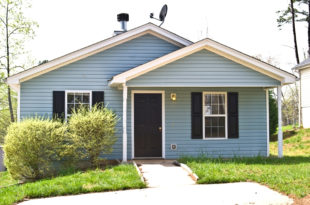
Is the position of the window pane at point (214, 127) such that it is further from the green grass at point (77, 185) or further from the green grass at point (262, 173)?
the green grass at point (77, 185)

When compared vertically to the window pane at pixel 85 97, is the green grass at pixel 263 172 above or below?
below

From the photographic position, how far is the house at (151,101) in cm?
1238

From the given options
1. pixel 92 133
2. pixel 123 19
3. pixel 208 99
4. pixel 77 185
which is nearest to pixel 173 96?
pixel 208 99

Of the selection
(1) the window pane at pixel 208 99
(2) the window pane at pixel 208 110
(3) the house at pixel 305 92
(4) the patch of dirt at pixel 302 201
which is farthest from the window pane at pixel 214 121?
(3) the house at pixel 305 92

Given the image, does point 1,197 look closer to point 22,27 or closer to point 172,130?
point 172,130

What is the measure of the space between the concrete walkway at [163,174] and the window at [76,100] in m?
2.76

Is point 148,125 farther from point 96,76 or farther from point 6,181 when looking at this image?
point 6,181

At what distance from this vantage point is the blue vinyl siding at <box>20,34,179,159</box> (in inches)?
488

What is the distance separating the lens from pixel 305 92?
75.3 feet

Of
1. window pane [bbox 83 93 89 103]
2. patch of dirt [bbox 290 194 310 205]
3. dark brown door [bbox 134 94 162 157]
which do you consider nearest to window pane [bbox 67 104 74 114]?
window pane [bbox 83 93 89 103]

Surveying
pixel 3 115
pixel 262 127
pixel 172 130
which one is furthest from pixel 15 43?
pixel 262 127

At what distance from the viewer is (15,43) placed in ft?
78.7

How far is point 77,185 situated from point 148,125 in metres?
4.77

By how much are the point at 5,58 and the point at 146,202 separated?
19.9 m
